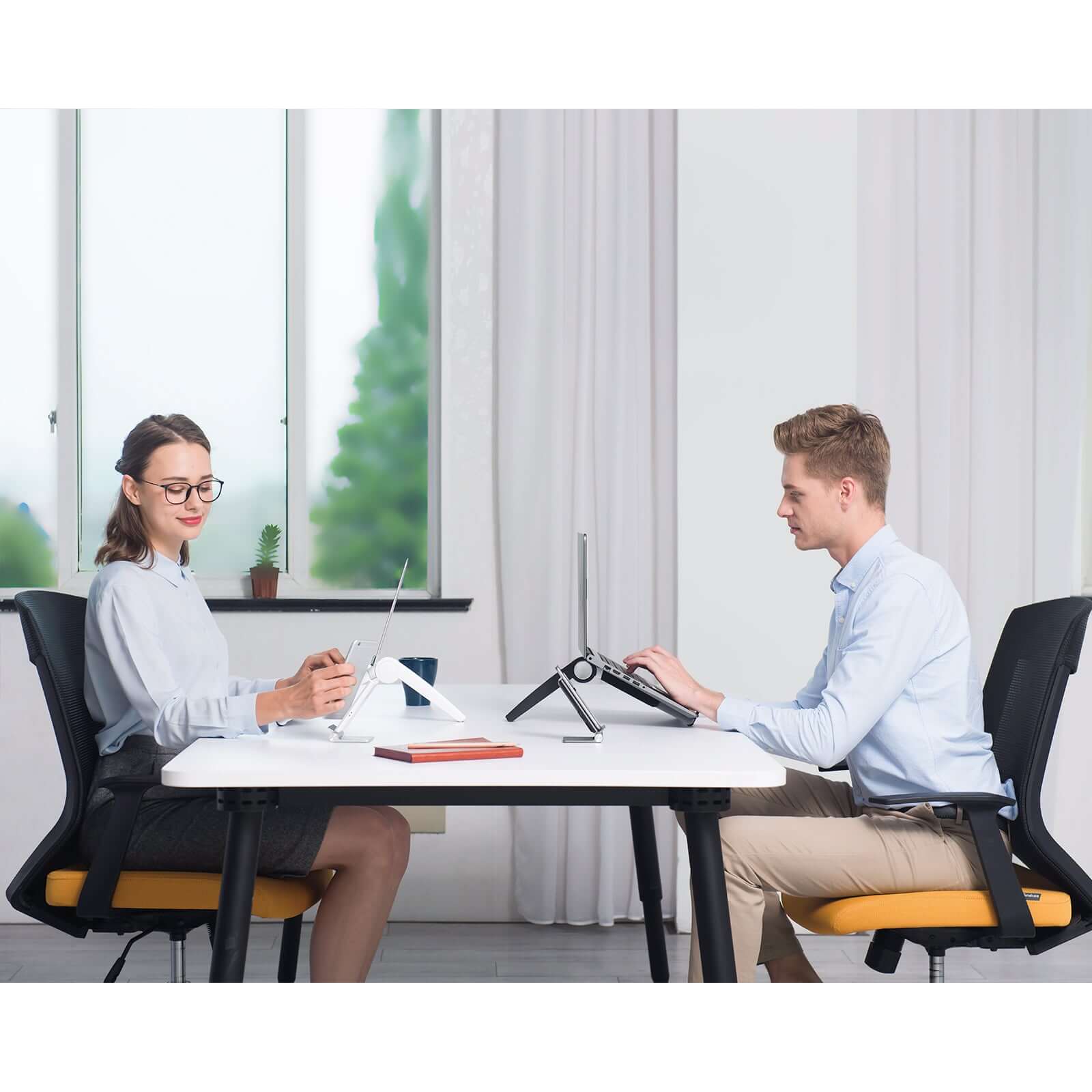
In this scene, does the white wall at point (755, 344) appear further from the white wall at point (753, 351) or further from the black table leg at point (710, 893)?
the black table leg at point (710, 893)

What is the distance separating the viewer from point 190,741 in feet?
6.37

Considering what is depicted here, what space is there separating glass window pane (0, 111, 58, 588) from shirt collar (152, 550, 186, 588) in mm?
1543

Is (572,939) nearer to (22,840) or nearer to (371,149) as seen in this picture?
(22,840)

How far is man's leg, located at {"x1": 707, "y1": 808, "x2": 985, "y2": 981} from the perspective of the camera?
1827mm

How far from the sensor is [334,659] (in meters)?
2.00

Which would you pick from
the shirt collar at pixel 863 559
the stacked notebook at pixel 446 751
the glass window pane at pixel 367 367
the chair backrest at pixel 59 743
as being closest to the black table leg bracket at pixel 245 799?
the stacked notebook at pixel 446 751

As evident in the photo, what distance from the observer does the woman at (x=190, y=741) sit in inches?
75.4

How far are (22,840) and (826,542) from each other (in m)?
2.65

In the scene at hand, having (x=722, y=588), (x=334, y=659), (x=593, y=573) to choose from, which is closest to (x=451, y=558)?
(x=593, y=573)

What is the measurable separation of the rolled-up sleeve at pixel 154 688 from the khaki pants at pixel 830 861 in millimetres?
876

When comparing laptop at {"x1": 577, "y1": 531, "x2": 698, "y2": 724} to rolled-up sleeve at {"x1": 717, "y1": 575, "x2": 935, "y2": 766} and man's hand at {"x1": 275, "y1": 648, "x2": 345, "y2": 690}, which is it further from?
man's hand at {"x1": 275, "y1": 648, "x2": 345, "y2": 690}

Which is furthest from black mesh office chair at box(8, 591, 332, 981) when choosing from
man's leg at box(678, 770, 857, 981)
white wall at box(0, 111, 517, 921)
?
white wall at box(0, 111, 517, 921)

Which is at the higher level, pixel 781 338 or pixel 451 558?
pixel 781 338
